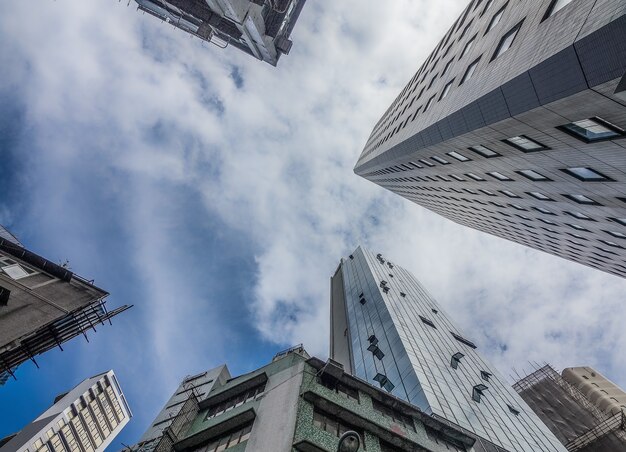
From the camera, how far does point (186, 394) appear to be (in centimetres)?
3156

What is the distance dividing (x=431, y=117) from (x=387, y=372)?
2437cm

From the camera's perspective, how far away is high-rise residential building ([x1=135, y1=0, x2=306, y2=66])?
1054 inches

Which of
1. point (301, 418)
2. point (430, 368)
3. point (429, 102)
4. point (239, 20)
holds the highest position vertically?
point (239, 20)

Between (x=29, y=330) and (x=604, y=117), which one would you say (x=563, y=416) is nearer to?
(x=604, y=117)

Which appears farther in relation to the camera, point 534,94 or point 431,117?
point 431,117

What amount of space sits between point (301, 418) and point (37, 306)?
1656 cm

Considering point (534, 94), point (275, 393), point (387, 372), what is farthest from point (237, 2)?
point (387, 372)

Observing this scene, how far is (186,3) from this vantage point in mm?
30234

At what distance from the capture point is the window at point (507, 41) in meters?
14.8

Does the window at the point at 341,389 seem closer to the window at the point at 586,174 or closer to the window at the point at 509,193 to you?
the window at the point at 586,174

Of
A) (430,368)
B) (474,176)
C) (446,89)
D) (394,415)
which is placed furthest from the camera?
(430,368)

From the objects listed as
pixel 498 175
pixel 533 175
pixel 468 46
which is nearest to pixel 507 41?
pixel 533 175

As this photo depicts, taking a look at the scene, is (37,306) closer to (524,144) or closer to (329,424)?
(329,424)

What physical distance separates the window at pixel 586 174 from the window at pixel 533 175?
7.03 feet
